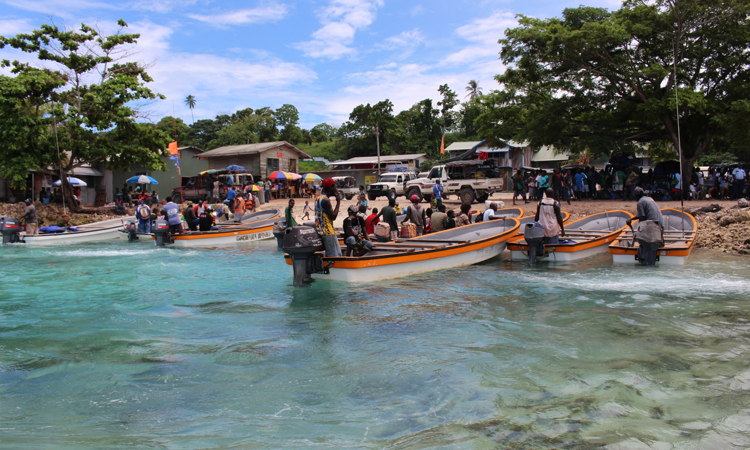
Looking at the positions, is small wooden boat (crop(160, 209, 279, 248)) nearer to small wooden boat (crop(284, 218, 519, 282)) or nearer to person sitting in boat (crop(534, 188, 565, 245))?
small wooden boat (crop(284, 218, 519, 282))

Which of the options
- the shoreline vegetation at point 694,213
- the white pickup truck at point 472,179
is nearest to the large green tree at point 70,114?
the shoreline vegetation at point 694,213

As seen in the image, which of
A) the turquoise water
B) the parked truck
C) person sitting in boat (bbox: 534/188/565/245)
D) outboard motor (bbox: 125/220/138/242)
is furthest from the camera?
the parked truck

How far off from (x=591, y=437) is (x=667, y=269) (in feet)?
26.7

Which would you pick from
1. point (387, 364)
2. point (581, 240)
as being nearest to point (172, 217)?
point (581, 240)

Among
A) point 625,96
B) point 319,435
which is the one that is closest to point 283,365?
point 319,435

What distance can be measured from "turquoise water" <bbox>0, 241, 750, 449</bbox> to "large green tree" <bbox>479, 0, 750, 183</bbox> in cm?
1217

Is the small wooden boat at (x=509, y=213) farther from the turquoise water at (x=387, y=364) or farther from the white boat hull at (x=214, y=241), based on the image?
the white boat hull at (x=214, y=241)

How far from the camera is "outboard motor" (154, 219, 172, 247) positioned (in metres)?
16.4

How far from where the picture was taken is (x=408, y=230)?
12906 mm

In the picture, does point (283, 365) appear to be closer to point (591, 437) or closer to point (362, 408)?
point (362, 408)

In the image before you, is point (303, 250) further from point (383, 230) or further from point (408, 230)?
point (408, 230)

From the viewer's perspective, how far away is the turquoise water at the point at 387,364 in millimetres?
4047

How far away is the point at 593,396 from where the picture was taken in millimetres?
4590

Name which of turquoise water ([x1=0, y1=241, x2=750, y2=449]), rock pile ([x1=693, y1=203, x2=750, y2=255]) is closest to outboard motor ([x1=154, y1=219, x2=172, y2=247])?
turquoise water ([x1=0, y1=241, x2=750, y2=449])
